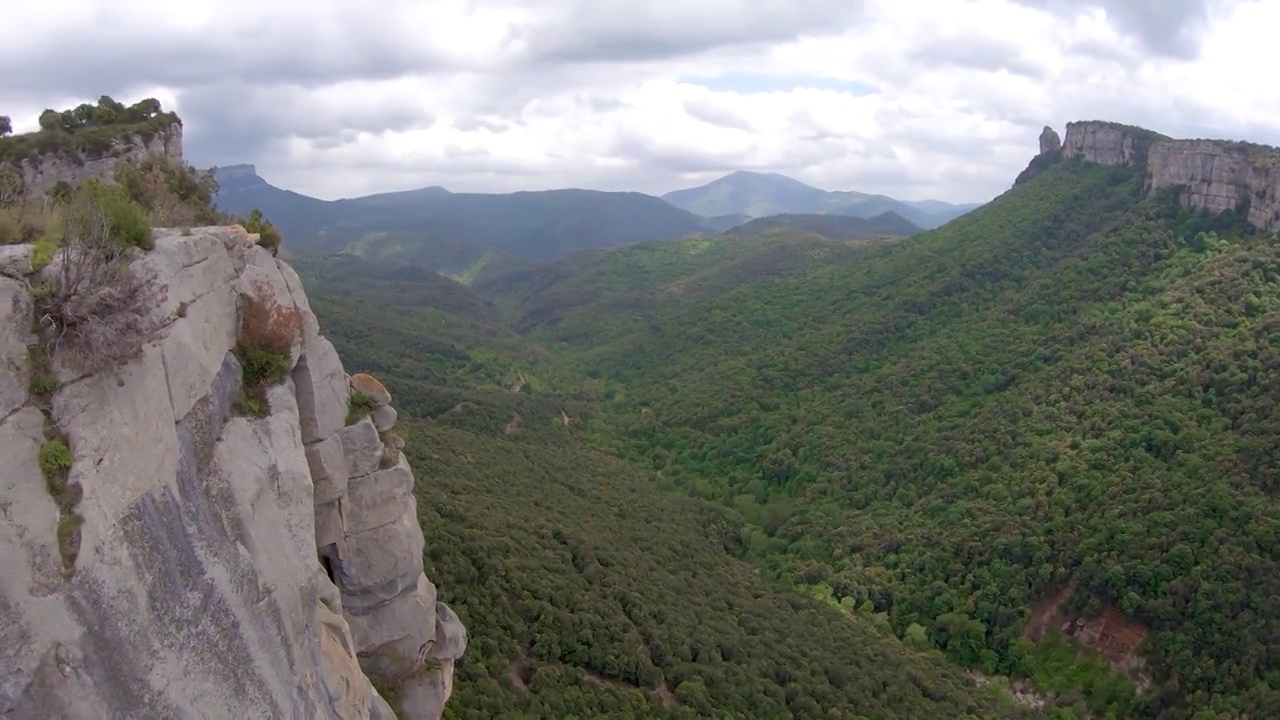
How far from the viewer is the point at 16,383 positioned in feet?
38.8

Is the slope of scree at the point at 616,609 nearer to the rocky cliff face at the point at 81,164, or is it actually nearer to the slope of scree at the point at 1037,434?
the slope of scree at the point at 1037,434

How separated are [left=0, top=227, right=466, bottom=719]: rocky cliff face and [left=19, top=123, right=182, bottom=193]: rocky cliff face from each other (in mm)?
12321

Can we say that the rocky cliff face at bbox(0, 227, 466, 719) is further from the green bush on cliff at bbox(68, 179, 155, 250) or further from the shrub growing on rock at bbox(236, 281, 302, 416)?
the green bush on cliff at bbox(68, 179, 155, 250)

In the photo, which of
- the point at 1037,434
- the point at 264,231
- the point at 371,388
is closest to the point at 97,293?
the point at 264,231

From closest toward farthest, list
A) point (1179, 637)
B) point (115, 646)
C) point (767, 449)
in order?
point (115, 646) < point (1179, 637) < point (767, 449)

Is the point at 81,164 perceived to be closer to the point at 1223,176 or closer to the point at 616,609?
the point at 616,609

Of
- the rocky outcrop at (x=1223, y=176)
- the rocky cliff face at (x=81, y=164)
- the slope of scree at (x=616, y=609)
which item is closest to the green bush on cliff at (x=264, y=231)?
the rocky cliff face at (x=81, y=164)

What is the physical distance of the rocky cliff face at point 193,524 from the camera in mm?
11289

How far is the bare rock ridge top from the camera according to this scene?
75.1 metres

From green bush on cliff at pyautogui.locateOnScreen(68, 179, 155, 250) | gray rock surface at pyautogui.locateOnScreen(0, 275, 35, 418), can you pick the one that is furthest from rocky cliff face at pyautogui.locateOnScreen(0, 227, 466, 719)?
green bush on cliff at pyautogui.locateOnScreen(68, 179, 155, 250)

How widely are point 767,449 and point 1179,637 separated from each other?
3830 centimetres

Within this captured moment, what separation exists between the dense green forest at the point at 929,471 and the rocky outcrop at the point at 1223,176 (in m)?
2.35


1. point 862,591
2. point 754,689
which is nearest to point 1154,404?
point 862,591

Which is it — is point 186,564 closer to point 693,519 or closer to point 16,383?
point 16,383
